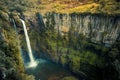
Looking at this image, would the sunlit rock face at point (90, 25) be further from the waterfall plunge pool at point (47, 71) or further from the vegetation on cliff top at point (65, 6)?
the waterfall plunge pool at point (47, 71)

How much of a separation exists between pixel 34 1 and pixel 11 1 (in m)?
4.87

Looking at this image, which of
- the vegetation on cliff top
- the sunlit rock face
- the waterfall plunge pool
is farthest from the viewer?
the waterfall plunge pool

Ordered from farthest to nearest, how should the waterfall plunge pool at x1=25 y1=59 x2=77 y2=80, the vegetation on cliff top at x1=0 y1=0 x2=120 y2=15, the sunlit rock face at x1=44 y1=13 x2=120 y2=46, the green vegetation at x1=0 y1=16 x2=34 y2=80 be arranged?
the waterfall plunge pool at x1=25 y1=59 x2=77 y2=80, the vegetation on cliff top at x1=0 y1=0 x2=120 y2=15, the sunlit rock face at x1=44 y1=13 x2=120 y2=46, the green vegetation at x1=0 y1=16 x2=34 y2=80

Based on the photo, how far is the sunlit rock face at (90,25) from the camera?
31.5m

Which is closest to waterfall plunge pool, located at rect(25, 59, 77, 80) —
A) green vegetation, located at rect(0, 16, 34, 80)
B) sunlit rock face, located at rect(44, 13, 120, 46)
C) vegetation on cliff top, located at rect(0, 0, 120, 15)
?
green vegetation, located at rect(0, 16, 34, 80)

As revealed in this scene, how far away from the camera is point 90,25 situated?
1323 inches

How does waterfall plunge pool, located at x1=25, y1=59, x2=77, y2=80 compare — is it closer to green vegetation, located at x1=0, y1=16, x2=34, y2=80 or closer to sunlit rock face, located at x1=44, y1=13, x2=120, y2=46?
green vegetation, located at x1=0, y1=16, x2=34, y2=80

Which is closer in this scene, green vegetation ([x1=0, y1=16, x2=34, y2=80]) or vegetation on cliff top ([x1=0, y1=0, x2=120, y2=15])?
green vegetation ([x1=0, y1=16, x2=34, y2=80])

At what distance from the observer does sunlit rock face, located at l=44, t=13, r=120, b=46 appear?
3148 cm

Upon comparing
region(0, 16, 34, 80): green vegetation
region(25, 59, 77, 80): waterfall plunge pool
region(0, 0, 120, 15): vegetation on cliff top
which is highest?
region(0, 0, 120, 15): vegetation on cliff top

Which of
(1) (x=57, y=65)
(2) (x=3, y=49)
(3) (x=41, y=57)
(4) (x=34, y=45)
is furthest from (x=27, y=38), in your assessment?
(2) (x=3, y=49)

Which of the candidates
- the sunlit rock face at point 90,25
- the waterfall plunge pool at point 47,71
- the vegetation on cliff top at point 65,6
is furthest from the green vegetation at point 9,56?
the sunlit rock face at point 90,25

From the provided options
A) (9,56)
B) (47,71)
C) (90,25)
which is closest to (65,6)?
(90,25)

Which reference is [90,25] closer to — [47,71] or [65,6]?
[65,6]
